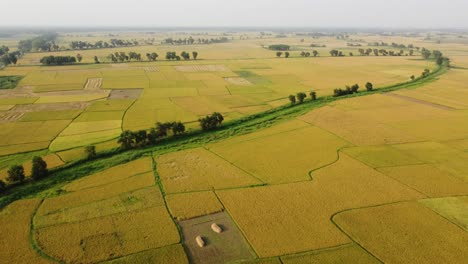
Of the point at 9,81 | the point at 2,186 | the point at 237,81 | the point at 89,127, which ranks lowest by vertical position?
the point at 2,186

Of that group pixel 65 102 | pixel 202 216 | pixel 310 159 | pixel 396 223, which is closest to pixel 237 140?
pixel 310 159

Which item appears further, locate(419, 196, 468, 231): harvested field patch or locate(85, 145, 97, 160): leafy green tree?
locate(85, 145, 97, 160): leafy green tree

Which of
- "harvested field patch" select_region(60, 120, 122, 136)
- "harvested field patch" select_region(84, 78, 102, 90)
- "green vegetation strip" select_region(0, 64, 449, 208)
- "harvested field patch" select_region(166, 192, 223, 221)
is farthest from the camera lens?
"harvested field patch" select_region(84, 78, 102, 90)

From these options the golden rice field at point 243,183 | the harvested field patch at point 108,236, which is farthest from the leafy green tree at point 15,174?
the harvested field patch at point 108,236

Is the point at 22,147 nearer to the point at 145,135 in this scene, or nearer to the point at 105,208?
the point at 145,135

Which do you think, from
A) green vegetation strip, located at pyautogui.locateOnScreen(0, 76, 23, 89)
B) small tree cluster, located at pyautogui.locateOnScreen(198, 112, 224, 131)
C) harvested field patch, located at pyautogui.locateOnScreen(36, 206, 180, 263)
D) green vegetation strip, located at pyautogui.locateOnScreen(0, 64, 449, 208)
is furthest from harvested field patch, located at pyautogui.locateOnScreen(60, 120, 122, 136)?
green vegetation strip, located at pyautogui.locateOnScreen(0, 76, 23, 89)

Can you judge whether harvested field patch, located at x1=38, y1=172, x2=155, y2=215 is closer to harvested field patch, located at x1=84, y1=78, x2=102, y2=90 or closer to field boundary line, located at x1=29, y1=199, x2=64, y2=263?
field boundary line, located at x1=29, y1=199, x2=64, y2=263

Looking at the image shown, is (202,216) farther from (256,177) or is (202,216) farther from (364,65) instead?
(364,65)

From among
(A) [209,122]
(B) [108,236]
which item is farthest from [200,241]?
(A) [209,122]
